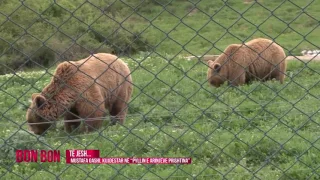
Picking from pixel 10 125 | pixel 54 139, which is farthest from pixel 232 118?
pixel 10 125

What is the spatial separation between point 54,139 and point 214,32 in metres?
21.3

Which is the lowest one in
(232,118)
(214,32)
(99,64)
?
(214,32)

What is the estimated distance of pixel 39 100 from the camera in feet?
26.6

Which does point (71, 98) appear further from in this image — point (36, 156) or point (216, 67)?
point (216, 67)

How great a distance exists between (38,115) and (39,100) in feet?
1.22

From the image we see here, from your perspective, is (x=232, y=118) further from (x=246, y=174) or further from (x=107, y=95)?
(x=246, y=174)

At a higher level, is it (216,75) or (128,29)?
(216,75)

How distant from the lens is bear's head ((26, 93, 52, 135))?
26.6 ft

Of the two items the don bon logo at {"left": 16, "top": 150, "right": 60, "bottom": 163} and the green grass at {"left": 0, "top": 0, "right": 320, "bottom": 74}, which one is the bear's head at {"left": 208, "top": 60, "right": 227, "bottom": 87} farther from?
the don bon logo at {"left": 16, "top": 150, "right": 60, "bottom": 163}

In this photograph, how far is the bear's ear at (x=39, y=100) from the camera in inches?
316

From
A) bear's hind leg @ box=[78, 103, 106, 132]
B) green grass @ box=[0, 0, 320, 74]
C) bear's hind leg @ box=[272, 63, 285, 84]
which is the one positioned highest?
bear's hind leg @ box=[78, 103, 106, 132]

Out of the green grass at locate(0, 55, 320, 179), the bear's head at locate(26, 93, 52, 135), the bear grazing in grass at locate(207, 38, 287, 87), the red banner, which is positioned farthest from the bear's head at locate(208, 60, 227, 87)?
the red banner

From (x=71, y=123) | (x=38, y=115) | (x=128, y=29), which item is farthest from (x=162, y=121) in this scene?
(x=128, y=29)

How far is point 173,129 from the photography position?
26.9ft
